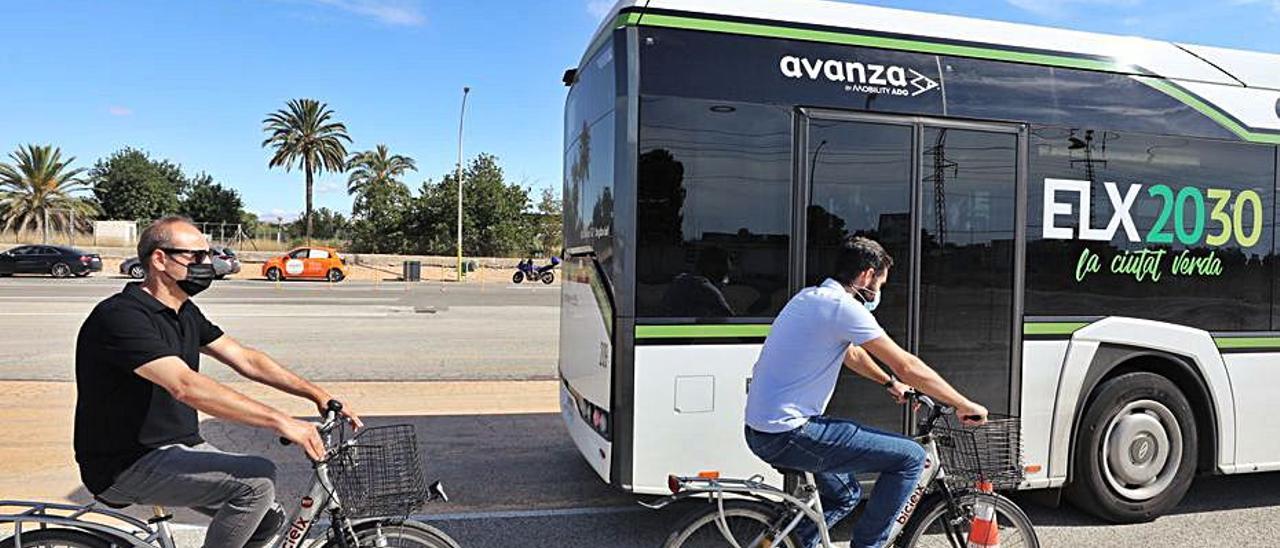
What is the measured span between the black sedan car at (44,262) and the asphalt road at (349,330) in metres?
5.90

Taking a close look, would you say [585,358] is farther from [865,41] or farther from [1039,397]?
[1039,397]

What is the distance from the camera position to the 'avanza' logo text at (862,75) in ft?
16.5

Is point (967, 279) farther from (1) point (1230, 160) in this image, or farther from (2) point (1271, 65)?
(2) point (1271, 65)

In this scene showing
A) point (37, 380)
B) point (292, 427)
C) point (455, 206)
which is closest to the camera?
point (292, 427)

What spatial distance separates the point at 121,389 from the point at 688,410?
2.74 m

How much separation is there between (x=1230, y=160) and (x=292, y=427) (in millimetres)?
5847

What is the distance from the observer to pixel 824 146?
5031mm

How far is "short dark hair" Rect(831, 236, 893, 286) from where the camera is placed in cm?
356

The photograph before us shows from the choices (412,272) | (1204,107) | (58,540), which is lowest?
(412,272)

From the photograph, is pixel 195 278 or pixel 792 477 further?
pixel 792 477

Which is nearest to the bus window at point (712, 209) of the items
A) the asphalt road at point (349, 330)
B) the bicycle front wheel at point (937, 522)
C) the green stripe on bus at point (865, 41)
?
the green stripe on bus at point (865, 41)

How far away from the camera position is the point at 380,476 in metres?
3.28

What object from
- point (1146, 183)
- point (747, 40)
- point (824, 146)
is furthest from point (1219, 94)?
point (747, 40)

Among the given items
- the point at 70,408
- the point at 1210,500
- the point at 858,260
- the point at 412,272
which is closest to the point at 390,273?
the point at 412,272
